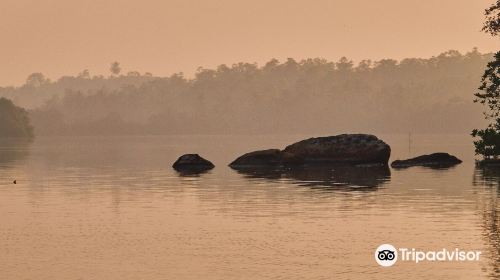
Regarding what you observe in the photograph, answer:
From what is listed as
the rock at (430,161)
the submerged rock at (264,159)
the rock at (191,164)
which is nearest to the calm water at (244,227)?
the submerged rock at (264,159)

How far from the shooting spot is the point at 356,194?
49.0 metres

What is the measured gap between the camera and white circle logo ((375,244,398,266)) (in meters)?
27.3

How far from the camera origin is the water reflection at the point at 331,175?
56344 mm

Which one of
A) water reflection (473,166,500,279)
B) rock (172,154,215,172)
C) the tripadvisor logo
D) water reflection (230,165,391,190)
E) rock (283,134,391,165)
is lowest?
the tripadvisor logo

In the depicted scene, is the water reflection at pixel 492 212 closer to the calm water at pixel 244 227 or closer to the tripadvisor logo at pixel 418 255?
the calm water at pixel 244 227

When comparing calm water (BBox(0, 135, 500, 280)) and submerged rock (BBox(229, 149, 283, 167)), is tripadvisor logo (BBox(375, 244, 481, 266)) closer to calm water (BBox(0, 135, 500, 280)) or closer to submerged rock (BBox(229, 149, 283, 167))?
calm water (BBox(0, 135, 500, 280))

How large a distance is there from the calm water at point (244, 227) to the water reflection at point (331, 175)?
36cm

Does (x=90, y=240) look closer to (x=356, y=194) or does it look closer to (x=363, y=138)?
(x=356, y=194)

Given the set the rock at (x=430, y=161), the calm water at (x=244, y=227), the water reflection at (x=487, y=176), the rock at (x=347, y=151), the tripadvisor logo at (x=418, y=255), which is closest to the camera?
the calm water at (x=244, y=227)

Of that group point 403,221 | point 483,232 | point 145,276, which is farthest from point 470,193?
point 145,276

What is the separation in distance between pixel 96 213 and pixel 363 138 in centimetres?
3997

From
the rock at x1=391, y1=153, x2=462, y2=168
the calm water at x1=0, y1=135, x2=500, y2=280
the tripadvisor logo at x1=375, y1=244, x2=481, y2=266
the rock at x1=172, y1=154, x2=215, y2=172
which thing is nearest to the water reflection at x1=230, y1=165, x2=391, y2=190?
the calm water at x1=0, y1=135, x2=500, y2=280

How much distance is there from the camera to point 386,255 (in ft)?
93.1

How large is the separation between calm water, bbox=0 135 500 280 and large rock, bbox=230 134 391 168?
16.3m
